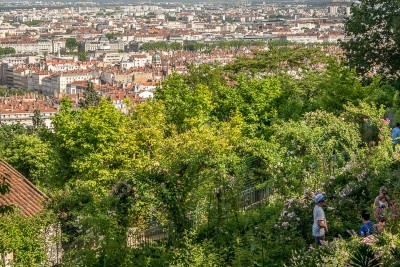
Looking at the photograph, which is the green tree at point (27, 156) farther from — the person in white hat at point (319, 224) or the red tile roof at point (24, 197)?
the person in white hat at point (319, 224)

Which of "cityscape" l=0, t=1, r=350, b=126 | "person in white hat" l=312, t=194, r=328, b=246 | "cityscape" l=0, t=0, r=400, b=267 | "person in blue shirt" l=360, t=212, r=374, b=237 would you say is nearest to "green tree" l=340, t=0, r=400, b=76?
"cityscape" l=0, t=0, r=400, b=267

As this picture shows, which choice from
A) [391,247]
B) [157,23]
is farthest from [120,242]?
[157,23]

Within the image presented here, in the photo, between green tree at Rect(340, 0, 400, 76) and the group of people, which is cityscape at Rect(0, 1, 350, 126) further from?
the group of people

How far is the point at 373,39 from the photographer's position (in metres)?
15.4

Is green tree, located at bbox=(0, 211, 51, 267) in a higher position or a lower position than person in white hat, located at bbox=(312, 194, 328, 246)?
lower

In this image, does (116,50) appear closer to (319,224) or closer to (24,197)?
(24,197)

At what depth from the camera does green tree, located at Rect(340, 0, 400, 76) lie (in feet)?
49.6

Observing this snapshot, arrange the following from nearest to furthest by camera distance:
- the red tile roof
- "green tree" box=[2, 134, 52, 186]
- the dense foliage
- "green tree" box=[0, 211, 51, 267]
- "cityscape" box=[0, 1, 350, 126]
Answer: the dense foliage → "green tree" box=[0, 211, 51, 267] → the red tile roof → "green tree" box=[2, 134, 52, 186] → "cityscape" box=[0, 1, 350, 126]

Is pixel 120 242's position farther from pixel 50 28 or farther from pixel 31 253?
pixel 50 28

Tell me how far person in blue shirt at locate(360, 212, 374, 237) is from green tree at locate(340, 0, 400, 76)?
862 centimetres


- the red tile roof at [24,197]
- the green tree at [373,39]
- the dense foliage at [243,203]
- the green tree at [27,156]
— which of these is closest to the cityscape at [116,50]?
the green tree at [27,156]

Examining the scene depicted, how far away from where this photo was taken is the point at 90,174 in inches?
622

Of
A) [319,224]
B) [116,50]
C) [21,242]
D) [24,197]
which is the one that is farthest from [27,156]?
[116,50]

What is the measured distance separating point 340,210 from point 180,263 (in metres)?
1.62
